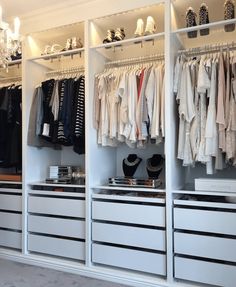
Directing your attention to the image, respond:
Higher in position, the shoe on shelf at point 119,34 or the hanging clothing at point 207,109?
the shoe on shelf at point 119,34

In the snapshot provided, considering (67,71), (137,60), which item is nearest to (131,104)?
(137,60)

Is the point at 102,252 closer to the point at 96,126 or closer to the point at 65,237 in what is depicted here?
the point at 65,237

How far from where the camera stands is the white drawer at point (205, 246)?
1.96 meters

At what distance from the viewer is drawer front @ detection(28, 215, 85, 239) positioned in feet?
8.18

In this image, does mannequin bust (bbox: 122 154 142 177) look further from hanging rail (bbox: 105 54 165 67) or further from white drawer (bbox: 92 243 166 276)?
hanging rail (bbox: 105 54 165 67)

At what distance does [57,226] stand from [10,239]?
0.60 meters

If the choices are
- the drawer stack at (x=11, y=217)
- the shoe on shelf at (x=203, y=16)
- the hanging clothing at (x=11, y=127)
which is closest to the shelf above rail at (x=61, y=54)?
the hanging clothing at (x=11, y=127)

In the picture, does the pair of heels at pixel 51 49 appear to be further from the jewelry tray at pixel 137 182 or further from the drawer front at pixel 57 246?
the drawer front at pixel 57 246

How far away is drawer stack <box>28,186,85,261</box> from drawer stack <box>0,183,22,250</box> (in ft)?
0.44

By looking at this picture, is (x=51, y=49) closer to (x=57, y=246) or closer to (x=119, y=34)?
(x=119, y=34)

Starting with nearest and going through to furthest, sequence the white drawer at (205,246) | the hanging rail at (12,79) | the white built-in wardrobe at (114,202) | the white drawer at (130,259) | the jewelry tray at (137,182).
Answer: the white drawer at (205,246)
the white built-in wardrobe at (114,202)
the white drawer at (130,259)
the jewelry tray at (137,182)
the hanging rail at (12,79)

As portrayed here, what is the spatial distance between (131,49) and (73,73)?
2.08 feet

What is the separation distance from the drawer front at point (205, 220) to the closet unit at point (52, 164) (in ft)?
2.78

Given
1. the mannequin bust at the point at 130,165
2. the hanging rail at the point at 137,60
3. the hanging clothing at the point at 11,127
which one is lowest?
the mannequin bust at the point at 130,165
